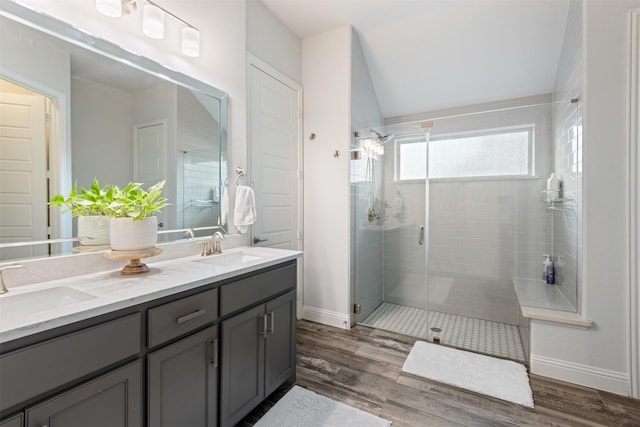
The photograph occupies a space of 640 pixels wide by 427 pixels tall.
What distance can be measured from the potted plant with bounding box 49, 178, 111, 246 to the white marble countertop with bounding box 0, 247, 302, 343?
0.17 m

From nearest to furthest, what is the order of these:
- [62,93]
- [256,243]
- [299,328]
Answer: [62,93] → [256,243] → [299,328]

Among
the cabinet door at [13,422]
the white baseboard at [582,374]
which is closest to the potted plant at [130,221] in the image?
the cabinet door at [13,422]

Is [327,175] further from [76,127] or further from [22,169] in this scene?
[22,169]

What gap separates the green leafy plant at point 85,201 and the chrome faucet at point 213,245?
61 centimetres

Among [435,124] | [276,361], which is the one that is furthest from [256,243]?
[435,124]

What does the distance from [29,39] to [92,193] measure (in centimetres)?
67

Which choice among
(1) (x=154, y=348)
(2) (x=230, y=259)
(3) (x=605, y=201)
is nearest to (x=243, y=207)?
(2) (x=230, y=259)

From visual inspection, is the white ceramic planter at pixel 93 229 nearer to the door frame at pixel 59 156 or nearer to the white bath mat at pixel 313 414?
the door frame at pixel 59 156

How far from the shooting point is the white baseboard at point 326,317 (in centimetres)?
282

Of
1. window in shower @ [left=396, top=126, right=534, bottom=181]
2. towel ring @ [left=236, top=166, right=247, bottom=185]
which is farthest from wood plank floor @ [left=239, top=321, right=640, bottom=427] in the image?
window in shower @ [left=396, top=126, right=534, bottom=181]

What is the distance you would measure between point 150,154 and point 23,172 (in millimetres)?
552

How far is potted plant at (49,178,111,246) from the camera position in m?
1.32

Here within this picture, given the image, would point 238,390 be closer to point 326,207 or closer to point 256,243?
point 256,243

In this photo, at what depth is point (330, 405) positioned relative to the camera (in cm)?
174
